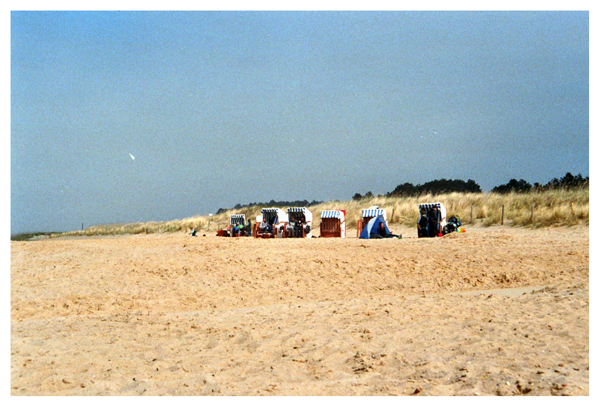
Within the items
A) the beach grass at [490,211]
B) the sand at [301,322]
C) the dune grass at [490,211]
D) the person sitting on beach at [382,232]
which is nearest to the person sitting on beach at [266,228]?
the person sitting on beach at [382,232]

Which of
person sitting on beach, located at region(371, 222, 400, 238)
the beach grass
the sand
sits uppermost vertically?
the beach grass

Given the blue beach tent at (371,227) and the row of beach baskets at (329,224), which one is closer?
the row of beach baskets at (329,224)

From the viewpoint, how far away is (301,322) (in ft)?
27.6

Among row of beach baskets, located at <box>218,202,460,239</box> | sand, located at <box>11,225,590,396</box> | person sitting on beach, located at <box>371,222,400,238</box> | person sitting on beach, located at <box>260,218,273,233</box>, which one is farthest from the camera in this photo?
person sitting on beach, located at <box>260,218,273,233</box>

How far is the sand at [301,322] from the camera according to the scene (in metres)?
5.64

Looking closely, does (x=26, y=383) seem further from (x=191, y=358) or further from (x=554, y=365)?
(x=554, y=365)

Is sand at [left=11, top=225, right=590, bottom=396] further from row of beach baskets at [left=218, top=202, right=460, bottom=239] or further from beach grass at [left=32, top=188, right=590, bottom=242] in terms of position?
beach grass at [left=32, top=188, right=590, bottom=242]

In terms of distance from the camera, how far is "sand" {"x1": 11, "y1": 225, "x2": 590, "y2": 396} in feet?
18.5

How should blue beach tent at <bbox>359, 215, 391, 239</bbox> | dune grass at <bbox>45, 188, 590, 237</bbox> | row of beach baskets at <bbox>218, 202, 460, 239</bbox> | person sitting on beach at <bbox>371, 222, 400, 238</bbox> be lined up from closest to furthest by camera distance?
dune grass at <bbox>45, 188, 590, 237</bbox>, row of beach baskets at <bbox>218, 202, 460, 239</bbox>, person sitting on beach at <bbox>371, 222, 400, 238</bbox>, blue beach tent at <bbox>359, 215, 391, 239</bbox>

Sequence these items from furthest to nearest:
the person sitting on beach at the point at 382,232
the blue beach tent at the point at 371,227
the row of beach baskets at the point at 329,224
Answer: the blue beach tent at the point at 371,227
the person sitting on beach at the point at 382,232
the row of beach baskets at the point at 329,224

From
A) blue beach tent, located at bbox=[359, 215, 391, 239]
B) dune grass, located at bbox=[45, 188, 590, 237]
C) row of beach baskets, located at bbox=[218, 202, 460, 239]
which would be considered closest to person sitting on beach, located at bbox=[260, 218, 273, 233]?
row of beach baskets, located at bbox=[218, 202, 460, 239]

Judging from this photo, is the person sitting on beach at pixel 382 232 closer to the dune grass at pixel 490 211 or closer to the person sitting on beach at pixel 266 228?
the person sitting on beach at pixel 266 228

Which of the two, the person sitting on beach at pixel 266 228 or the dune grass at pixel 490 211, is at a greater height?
the dune grass at pixel 490 211

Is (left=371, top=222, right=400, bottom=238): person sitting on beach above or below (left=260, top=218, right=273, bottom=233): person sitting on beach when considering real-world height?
below
